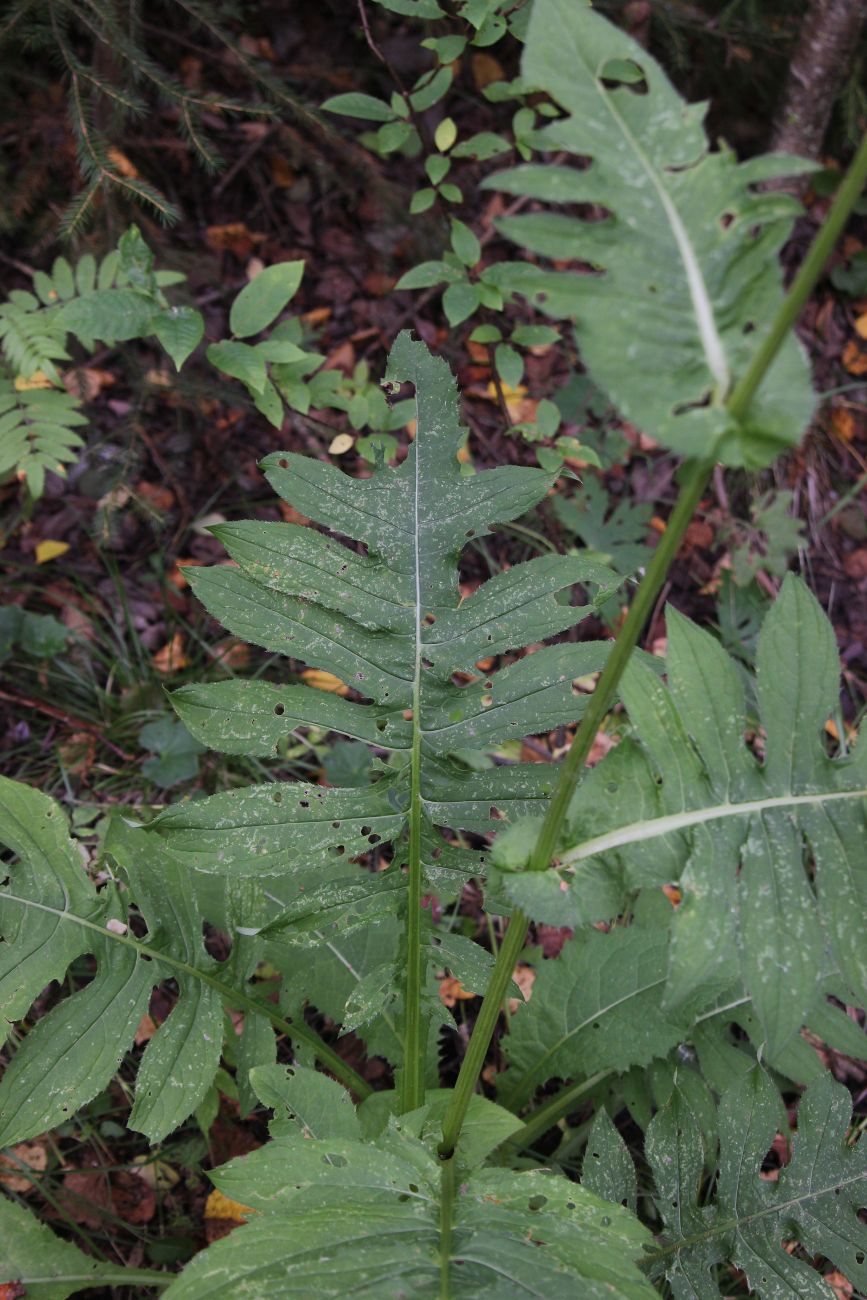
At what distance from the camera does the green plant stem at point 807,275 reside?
753 millimetres

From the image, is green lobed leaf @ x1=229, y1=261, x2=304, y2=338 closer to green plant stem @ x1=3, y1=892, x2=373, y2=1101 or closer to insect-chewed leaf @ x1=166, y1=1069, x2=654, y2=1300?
green plant stem @ x1=3, y1=892, x2=373, y2=1101

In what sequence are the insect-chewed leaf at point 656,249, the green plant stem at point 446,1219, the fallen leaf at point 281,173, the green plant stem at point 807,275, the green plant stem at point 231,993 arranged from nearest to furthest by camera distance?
the green plant stem at point 807,275
the insect-chewed leaf at point 656,249
the green plant stem at point 446,1219
the green plant stem at point 231,993
the fallen leaf at point 281,173

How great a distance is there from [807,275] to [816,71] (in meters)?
2.93

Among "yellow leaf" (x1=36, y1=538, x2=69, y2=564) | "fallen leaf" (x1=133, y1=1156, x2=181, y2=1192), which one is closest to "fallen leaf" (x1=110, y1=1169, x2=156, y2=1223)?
"fallen leaf" (x1=133, y1=1156, x2=181, y2=1192)

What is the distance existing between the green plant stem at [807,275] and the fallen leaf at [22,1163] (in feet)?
7.39

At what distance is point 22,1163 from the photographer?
2.21 m

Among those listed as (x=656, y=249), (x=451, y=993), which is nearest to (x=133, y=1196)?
(x=451, y=993)

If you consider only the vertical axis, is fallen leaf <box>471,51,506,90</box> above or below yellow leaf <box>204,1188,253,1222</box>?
above

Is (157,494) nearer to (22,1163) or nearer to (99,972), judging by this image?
(99,972)

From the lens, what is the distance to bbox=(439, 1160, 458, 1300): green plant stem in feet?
4.24

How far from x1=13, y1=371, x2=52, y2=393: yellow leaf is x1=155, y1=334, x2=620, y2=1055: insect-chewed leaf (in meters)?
Result: 0.92

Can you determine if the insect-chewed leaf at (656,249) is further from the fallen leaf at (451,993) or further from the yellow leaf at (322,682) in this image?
the yellow leaf at (322,682)

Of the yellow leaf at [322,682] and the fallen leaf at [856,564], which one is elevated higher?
the fallen leaf at [856,564]

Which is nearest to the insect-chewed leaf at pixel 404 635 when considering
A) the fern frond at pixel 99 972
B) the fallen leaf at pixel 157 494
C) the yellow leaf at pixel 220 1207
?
the fern frond at pixel 99 972
